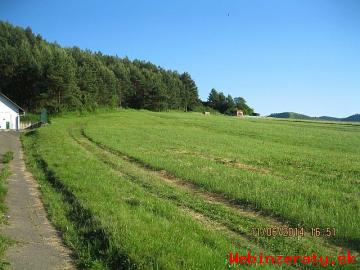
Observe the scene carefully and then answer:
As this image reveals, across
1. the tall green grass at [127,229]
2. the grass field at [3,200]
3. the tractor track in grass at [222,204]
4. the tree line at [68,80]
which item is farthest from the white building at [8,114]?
the tall green grass at [127,229]

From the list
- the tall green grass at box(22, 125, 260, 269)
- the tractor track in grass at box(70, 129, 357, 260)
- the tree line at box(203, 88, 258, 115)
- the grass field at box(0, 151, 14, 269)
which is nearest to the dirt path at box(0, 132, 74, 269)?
the grass field at box(0, 151, 14, 269)

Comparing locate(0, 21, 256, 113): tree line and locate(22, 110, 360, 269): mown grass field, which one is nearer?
locate(22, 110, 360, 269): mown grass field

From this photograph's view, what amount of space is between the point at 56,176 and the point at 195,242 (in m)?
10.5

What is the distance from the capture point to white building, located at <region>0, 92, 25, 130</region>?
2685 inches

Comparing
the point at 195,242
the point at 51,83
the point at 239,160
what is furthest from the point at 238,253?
the point at 51,83

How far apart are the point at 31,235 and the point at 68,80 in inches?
3046

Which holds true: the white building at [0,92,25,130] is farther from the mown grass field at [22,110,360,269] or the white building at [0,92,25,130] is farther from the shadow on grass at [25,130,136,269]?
the shadow on grass at [25,130,136,269]

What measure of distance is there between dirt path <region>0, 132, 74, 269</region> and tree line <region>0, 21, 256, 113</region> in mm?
71113

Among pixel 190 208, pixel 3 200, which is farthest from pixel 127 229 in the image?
pixel 3 200

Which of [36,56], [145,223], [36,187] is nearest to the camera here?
[145,223]

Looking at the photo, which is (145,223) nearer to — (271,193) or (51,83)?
(271,193)

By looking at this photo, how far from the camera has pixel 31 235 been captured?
999 centimetres

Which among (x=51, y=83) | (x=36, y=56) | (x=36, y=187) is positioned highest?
(x=36, y=56)

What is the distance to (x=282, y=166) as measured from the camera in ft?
71.8
